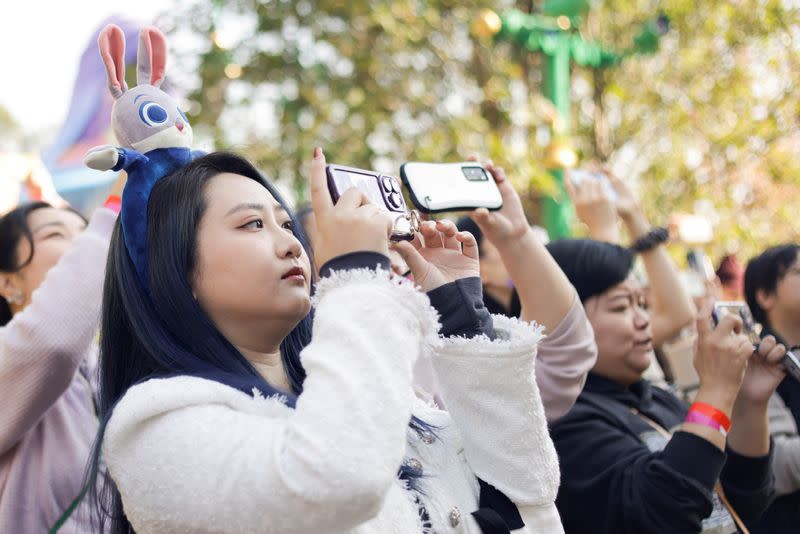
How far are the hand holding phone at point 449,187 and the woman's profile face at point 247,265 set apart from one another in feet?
1.03

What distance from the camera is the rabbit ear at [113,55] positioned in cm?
143

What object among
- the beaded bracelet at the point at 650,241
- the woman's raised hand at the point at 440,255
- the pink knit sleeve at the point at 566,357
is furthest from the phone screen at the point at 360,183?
the beaded bracelet at the point at 650,241

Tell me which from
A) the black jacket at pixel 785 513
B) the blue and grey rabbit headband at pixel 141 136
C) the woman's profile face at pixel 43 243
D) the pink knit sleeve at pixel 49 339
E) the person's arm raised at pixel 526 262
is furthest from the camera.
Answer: the black jacket at pixel 785 513

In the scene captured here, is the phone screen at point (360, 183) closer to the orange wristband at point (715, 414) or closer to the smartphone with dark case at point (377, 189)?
the smartphone with dark case at point (377, 189)

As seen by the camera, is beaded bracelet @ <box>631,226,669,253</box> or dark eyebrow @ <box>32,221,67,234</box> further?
beaded bracelet @ <box>631,226,669,253</box>

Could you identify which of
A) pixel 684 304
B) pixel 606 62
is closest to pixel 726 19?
pixel 606 62

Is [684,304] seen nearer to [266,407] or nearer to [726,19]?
[266,407]

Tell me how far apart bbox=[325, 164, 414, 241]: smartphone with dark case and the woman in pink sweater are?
66 cm

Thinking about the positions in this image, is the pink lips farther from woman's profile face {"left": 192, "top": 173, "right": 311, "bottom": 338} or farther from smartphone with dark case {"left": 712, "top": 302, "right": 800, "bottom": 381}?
smartphone with dark case {"left": 712, "top": 302, "right": 800, "bottom": 381}

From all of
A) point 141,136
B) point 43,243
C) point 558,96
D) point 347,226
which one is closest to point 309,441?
point 347,226

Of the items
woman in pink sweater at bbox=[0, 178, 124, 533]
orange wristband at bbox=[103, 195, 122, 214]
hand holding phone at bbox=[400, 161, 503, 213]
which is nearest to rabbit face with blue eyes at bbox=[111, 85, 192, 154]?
woman in pink sweater at bbox=[0, 178, 124, 533]

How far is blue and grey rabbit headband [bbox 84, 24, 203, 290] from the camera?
1.34m

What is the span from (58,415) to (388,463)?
129 cm

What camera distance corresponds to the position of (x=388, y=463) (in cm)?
102
